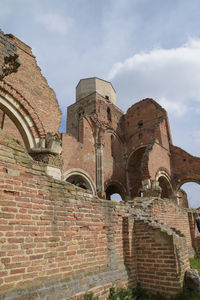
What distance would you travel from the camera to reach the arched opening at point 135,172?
58.7 ft

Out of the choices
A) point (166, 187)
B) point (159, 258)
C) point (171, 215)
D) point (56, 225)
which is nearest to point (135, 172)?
point (166, 187)

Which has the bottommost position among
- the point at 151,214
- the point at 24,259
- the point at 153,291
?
the point at 153,291

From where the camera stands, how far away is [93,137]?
15.8 meters

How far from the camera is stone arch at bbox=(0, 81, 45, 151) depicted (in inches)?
251

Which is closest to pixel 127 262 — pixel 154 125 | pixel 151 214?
pixel 151 214

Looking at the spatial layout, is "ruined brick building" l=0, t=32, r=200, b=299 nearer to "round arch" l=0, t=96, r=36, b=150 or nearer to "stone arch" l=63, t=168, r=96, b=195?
"round arch" l=0, t=96, r=36, b=150

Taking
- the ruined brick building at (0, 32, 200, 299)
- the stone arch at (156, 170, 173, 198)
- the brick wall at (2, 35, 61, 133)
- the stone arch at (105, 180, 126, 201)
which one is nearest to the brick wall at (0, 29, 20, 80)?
the ruined brick building at (0, 32, 200, 299)

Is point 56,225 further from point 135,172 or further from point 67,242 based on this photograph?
point 135,172

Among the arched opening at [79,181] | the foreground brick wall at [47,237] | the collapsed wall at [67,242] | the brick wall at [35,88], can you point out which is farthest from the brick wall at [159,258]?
the arched opening at [79,181]

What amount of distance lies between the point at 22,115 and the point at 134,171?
1354cm

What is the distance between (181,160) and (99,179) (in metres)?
6.88

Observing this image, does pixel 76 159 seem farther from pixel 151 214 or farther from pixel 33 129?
pixel 151 214

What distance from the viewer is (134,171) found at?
18641 mm

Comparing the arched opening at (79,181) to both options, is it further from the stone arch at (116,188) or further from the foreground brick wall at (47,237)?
the foreground brick wall at (47,237)
